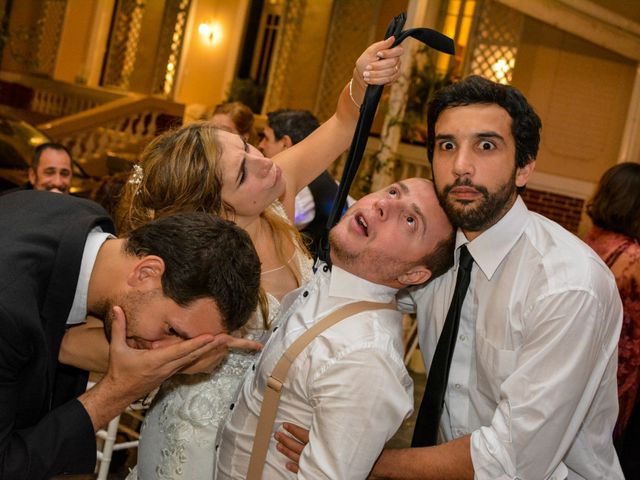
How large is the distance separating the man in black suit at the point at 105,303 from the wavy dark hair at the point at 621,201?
233 centimetres

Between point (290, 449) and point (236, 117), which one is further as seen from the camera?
point (236, 117)

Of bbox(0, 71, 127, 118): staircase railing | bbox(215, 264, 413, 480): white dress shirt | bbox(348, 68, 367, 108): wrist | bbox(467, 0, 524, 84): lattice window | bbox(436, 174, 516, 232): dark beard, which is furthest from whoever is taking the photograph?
bbox(0, 71, 127, 118): staircase railing

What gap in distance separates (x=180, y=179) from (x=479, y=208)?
884mm

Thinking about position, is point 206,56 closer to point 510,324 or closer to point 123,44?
point 123,44

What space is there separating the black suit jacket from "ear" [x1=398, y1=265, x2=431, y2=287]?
0.77 meters

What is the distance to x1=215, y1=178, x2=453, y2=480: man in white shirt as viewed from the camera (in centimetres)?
179

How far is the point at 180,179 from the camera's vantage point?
7.79 feet

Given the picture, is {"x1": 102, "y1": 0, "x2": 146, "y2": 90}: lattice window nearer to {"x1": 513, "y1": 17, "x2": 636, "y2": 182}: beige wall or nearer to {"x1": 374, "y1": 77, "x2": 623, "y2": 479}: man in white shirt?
{"x1": 513, "y1": 17, "x2": 636, "y2": 182}: beige wall

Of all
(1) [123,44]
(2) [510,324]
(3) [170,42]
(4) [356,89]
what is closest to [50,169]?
(4) [356,89]

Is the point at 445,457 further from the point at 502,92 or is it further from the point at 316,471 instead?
the point at 502,92

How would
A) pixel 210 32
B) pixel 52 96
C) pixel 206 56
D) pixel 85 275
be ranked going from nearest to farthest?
pixel 85 275
pixel 210 32
pixel 206 56
pixel 52 96

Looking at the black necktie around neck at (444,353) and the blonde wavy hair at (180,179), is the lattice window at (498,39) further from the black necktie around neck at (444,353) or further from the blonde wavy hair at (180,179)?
the black necktie around neck at (444,353)

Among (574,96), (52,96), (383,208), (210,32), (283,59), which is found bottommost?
(383,208)

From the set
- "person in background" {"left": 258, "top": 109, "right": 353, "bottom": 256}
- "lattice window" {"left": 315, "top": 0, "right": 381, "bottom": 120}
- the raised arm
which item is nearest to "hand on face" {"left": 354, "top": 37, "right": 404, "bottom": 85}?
the raised arm
